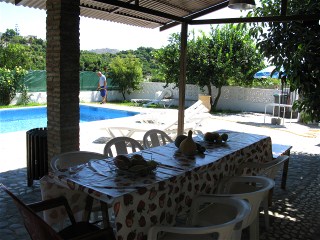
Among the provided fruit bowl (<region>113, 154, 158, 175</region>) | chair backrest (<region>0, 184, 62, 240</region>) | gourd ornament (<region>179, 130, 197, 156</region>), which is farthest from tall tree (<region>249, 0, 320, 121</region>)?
chair backrest (<region>0, 184, 62, 240</region>)

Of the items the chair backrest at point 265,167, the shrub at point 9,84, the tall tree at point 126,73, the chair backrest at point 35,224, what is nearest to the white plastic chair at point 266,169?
the chair backrest at point 265,167

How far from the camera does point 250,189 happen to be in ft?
11.2

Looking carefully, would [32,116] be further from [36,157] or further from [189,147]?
[189,147]

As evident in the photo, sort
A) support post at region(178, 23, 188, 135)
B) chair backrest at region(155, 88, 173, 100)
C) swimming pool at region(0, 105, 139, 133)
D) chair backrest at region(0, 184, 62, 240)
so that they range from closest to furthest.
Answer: chair backrest at region(0, 184, 62, 240) < support post at region(178, 23, 188, 135) < swimming pool at region(0, 105, 139, 133) < chair backrest at region(155, 88, 173, 100)

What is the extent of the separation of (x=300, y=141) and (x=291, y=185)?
3789 millimetres

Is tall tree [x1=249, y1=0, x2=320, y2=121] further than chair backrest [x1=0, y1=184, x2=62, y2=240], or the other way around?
tall tree [x1=249, y1=0, x2=320, y2=121]

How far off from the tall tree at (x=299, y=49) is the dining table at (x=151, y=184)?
7.60 feet

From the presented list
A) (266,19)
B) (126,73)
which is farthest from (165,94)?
(266,19)

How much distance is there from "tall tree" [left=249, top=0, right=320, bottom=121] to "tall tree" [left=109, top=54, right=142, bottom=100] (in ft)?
41.2

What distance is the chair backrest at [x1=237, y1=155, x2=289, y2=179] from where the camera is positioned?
131 inches

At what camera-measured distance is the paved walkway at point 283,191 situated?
3.45 m

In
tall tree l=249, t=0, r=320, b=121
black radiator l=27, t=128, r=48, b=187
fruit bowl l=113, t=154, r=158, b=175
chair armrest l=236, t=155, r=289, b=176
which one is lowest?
black radiator l=27, t=128, r=48, b=187

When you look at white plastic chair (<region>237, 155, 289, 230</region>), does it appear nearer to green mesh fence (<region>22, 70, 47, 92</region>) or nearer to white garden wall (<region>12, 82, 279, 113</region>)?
white garden wall (<region>12, 82, 279, 113</region>)

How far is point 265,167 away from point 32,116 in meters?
12.1
